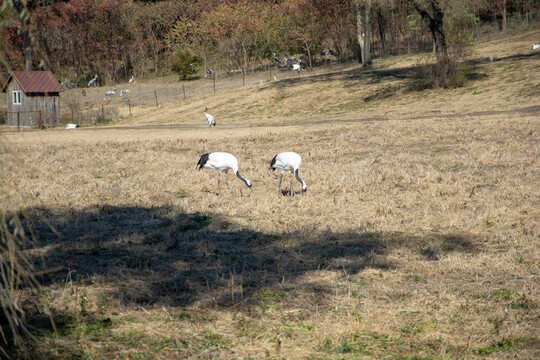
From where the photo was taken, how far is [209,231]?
820 cm

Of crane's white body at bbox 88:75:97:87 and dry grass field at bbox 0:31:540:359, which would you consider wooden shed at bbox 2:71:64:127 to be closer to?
crane's white body at bbox 88:75:97:87

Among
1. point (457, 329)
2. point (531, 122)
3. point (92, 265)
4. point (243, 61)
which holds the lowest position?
point (457, 329)

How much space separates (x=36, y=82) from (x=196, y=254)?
133 feet

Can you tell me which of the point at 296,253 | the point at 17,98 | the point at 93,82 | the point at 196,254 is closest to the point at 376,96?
the point at 17,98

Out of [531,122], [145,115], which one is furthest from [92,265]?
[145,115]

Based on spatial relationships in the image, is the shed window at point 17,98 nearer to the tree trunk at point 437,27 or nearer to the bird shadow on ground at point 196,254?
the tree trunk at point 437,27

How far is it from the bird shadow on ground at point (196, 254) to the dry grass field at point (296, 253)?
0.03 metres

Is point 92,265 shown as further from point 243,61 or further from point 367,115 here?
point 243,61

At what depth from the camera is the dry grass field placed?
15.3 feet

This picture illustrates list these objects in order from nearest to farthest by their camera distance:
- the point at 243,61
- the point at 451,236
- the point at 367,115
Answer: the point at 451,236 → the point at 367,115 → the point at 243,61

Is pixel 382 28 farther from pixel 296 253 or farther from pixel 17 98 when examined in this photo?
pixel 296 253

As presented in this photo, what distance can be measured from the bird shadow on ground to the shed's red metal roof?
117 feet

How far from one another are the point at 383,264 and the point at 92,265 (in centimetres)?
355

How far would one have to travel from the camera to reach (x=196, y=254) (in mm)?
7078
